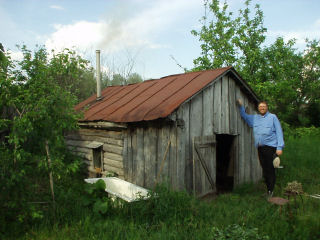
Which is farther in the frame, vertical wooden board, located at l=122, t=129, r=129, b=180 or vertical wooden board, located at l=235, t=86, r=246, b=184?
vertical wooden board, located at l=235, t=86, r=246, b=184

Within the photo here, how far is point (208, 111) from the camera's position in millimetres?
7238

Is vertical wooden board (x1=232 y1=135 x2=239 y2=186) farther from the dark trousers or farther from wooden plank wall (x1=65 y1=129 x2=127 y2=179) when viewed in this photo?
wooden plank wall (x1=65 y1=129 x2=127 y2=179)

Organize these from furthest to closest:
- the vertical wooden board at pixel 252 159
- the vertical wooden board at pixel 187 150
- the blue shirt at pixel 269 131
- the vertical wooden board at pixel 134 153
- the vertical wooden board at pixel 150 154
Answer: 1. the vertical wooden board at pixel 252 159
2. the vertical wooden board at pixel 134 153
3. the vertical wooden board at pixel 150 154
4. the vertical wooden board at pixel 187 150
5. the blue shirt at pixel 269 131

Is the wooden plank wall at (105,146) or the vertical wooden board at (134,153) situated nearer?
the vertical wooden board at (134,153)

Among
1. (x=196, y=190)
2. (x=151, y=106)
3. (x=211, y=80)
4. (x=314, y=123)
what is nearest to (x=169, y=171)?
(x=196, y=190)

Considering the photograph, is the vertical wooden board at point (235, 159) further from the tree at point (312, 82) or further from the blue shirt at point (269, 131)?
the tree at point (312, 82)

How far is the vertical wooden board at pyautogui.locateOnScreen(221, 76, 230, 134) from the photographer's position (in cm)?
760

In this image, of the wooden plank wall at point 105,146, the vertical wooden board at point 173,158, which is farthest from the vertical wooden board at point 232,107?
the wooden plank wall at point 105,146

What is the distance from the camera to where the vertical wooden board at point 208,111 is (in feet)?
23.4

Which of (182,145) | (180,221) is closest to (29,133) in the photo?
(180,221)

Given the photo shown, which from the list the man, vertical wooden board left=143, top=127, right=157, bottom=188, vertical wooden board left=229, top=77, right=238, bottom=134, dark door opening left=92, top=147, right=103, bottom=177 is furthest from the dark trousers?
dark door opening left=92, top=147, right=103, bottom=177

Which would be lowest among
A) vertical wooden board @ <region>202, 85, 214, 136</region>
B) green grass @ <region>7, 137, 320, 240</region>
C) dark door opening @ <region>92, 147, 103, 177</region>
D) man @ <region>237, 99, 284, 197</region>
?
green grass @ <region>7, 137, 320, 240</region>

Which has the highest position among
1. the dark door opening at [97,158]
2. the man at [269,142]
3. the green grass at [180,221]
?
the man at [269,142]

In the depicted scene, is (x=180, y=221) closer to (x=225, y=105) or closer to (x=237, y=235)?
(x=237, y=235)
